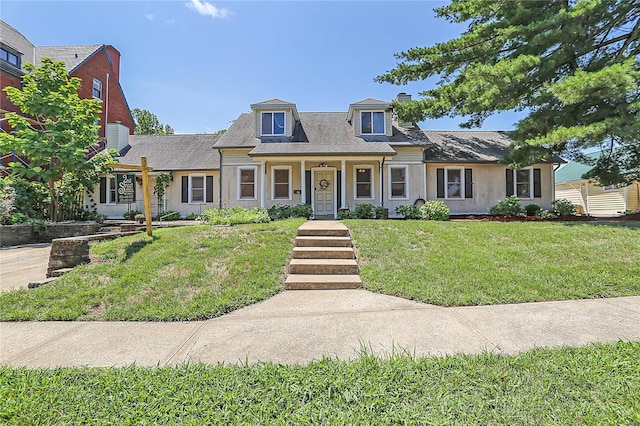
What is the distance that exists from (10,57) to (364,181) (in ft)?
62.8

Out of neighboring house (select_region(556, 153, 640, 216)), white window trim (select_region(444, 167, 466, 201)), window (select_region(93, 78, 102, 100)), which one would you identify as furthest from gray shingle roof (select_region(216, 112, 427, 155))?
neighboring house (select_region(556, 153, 640, 216))

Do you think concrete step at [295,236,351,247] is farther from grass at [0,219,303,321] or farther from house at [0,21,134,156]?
house at [0,21,134,156]

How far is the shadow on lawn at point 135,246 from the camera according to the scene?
5.94 meters

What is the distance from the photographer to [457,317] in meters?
3.67

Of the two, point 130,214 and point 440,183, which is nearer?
point 440,183

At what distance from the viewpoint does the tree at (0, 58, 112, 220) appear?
10492mm

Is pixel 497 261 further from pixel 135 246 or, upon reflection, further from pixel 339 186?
pixel 339 186

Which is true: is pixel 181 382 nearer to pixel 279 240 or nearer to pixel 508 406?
pixel 508 406

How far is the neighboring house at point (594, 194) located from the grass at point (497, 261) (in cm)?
1410

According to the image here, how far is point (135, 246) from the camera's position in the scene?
247 inches

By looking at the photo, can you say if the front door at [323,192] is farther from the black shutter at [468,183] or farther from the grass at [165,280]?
the grass at [165,280]

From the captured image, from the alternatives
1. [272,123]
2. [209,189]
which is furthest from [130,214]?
[272,123]

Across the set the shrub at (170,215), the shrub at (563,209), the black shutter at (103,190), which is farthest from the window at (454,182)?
the black shutter at (103,190)

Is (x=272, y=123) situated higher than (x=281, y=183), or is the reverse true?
(x=272, y=123)
